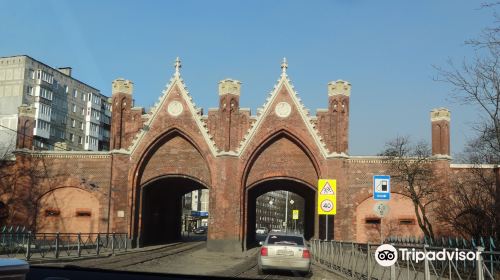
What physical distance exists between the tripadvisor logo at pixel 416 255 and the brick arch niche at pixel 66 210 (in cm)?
2472

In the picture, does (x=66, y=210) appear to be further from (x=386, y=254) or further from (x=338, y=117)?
(x=386, y=254)

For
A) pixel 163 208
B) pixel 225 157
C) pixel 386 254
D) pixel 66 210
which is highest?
pixel 225 157

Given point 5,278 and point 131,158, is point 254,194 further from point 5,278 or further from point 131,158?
point 5,278

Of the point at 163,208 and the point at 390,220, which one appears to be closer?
the point at 390,220

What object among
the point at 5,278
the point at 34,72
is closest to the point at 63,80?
the point at 34,72

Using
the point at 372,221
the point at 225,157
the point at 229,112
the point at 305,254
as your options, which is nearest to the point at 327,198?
the point at 305,254

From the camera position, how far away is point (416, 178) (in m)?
32.6

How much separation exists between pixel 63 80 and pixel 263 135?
5858 cm

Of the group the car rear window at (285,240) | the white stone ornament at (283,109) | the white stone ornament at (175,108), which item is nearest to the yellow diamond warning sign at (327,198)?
the car rear window at (285,240)

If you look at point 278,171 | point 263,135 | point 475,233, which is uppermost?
point 263,135

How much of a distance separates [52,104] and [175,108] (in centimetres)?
5122

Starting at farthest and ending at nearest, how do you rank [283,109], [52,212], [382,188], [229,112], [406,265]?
[52,212] → [283,109] → [229,112] → [382,188] → [406,265]

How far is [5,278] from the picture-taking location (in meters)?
3.69

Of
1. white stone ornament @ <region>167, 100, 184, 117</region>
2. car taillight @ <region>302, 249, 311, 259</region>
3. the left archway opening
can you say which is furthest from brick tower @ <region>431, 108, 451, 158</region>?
car taillight @ <region>302, 249, 311, 259</region>
